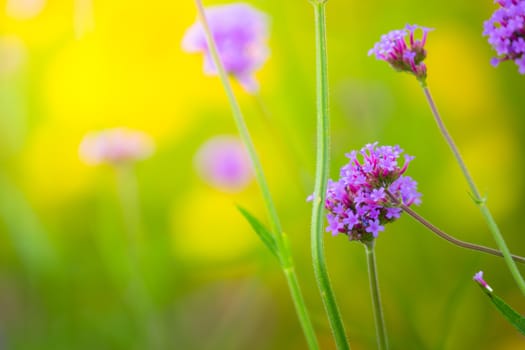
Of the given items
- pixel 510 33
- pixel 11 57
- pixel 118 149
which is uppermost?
pixel 11 57

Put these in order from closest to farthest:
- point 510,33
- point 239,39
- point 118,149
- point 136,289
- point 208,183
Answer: point 510,33 → point 239,39 → point 136,289 → point 118,149 → point 208,183

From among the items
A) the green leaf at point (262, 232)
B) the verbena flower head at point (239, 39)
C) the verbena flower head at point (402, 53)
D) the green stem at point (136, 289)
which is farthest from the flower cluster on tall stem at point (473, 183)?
the green stem at point (136, 289)

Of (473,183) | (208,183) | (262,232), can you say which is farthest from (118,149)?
(473,183)

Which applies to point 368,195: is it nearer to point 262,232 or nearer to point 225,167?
point 262,232

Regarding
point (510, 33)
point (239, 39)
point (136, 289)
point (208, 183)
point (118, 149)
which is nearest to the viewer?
point (510, 33)

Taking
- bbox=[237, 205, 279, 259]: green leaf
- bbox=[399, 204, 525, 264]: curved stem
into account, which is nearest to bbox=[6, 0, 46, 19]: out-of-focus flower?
bbox=[237, 205, 279, 259]: green leaf

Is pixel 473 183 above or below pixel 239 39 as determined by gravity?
below
